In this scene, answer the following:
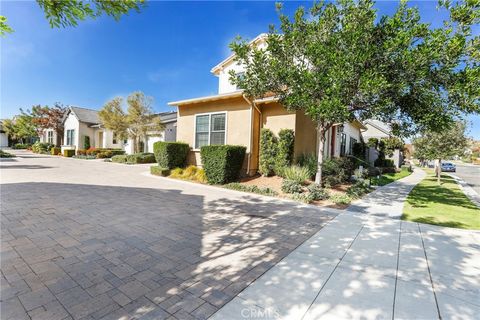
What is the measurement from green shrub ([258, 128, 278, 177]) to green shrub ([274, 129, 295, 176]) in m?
0.29

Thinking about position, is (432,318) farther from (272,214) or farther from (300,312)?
(272,214)

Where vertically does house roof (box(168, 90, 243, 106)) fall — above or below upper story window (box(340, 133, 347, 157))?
above

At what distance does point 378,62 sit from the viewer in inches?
291

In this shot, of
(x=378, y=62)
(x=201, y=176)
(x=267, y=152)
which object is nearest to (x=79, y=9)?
(x=378, y=62)

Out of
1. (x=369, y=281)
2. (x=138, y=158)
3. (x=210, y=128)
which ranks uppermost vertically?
(x=210, y=128)

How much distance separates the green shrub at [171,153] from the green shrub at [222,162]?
9.31 ft

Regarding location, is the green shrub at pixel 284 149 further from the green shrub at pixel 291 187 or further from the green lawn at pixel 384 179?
the green lawn at pixel 384 179

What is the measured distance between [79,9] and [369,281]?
5.66 metres

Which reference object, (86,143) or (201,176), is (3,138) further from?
(201,176)

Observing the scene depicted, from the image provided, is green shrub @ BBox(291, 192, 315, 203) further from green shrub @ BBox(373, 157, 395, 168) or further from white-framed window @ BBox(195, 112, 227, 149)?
green shrub @ BBox(373, 157, 395, 168)

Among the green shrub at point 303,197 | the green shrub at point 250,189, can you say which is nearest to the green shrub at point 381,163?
the green shrub at point 303,197

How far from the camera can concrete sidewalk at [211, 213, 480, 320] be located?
253 cm

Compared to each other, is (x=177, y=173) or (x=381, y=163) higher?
(x=381, y=163)

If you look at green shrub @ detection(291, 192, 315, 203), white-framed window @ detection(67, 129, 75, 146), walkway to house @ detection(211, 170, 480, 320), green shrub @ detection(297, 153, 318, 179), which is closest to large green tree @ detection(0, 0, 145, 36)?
walkway to house @ detection(211, 170, 480, 320)
